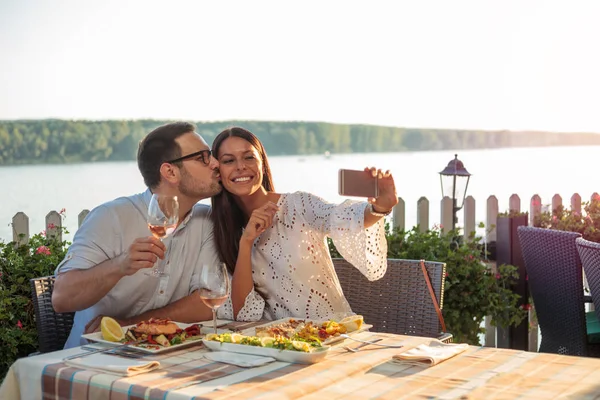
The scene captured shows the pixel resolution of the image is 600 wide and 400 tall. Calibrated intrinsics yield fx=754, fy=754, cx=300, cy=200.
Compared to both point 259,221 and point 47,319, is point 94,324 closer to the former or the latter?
point 47,319

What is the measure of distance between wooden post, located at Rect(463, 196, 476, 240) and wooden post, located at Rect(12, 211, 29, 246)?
10.6 ft

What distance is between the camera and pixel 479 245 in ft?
17.8

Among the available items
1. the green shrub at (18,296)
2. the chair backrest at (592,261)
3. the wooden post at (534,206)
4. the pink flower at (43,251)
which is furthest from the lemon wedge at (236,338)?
the wooden post at (534,206)

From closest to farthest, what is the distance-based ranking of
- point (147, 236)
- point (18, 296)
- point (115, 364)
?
point (115, 364), point (147, 236), point (18, 296)

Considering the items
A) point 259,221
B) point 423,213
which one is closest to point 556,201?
point 423,213

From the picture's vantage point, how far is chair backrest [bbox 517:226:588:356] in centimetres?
406

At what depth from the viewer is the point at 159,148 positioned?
3180mm

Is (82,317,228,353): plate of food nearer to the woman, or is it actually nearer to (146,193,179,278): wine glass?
(146,193,179,278): wine glass

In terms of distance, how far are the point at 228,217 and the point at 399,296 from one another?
2.80ft

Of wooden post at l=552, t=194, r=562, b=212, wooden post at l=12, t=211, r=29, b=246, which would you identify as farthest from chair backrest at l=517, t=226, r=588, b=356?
wooden post at l=12, t=211, r=29, b=246

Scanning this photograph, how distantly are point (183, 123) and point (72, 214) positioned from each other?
86.8 inches

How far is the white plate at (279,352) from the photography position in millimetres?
2135

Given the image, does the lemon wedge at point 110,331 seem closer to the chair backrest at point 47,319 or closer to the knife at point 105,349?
the knife at point 105,349

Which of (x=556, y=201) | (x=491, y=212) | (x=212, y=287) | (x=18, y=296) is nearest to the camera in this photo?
(x=212, y=287)
